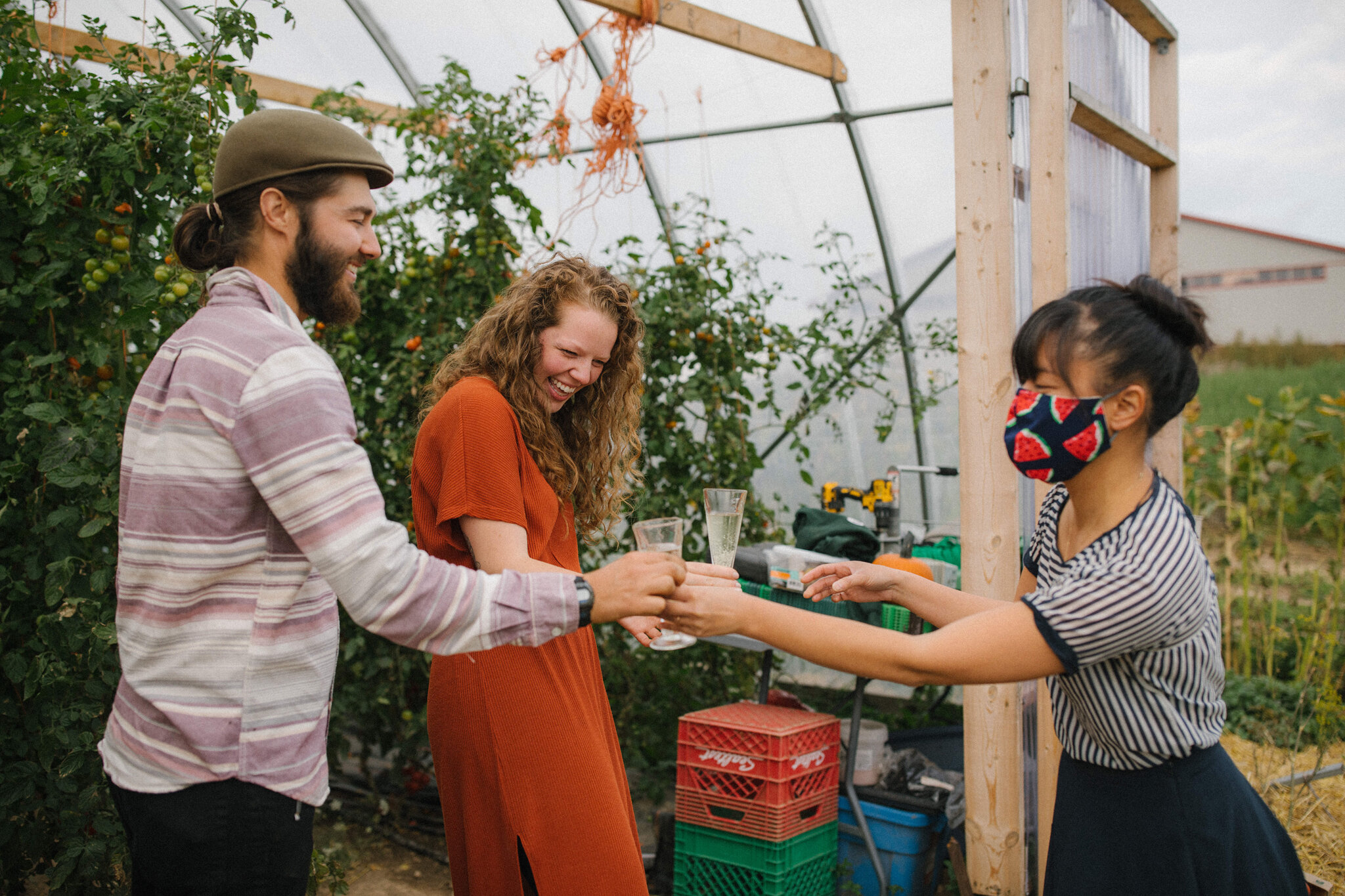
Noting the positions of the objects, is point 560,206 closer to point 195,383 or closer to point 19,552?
point 19,552

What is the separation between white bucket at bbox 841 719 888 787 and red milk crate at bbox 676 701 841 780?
21 centimetres

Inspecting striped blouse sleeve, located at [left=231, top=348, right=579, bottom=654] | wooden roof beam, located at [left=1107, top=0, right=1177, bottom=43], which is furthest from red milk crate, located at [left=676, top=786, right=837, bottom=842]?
wooden roof beam, located at [left=1107, top=0, right=1177, bottom=43]

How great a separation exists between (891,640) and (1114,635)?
0.99ft

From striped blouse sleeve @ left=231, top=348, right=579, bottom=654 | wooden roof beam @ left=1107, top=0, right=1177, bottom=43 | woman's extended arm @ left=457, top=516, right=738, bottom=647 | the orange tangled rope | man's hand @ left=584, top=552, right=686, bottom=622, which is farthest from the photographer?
the orange tangled rope

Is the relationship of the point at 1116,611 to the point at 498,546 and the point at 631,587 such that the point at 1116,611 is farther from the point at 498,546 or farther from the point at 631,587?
the point at 498,546

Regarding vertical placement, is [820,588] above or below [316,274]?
below

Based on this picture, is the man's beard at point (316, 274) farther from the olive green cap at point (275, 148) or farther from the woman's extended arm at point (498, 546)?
the woman's extended arm at point (498, 546)

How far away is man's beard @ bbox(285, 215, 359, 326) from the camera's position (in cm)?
130

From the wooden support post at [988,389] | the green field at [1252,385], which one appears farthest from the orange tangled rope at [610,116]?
the green field at [1252,385]

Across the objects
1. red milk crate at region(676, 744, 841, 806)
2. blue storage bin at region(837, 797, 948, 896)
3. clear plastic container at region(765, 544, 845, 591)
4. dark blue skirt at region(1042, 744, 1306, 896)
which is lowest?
blue storage bin at region(837, 797, 948, 896)

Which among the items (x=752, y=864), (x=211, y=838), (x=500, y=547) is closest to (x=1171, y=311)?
(x=500, y=547)

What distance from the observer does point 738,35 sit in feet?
12.4

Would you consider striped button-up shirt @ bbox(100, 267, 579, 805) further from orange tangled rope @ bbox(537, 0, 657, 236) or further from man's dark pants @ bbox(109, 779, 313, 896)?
orange tangled rope @ bbox(537, 0, 657, 236)

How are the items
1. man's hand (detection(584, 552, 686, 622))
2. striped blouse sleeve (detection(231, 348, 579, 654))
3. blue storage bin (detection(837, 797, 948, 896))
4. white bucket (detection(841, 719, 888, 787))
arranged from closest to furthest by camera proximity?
striped blouse sleeve (detection(231, 348, 579, 654))
man's hand (detection(584, 552, 686, 622))
blue storage bin (detection(837, 797, 948, 896))
white bucket (detection(841, 719, 888, 787))
